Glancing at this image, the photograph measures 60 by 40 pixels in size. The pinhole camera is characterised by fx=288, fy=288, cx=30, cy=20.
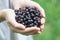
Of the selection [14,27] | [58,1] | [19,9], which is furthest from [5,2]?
[58,1]

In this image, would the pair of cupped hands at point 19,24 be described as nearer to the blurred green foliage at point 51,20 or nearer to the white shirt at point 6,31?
the white shirt at point 6,31

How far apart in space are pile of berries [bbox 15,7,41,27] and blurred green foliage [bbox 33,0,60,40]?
75 centimetres

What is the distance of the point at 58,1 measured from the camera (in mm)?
2391

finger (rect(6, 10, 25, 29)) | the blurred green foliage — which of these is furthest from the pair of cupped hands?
the blurred green foliage

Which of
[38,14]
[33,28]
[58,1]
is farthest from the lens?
[58,1]

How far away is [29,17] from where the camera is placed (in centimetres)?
125

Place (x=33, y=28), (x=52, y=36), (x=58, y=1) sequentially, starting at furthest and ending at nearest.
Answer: (x=58, y=1) → (x=52, y=36) → (x=33, y=28)

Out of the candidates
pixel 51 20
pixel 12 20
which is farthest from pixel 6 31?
pixel 51 20

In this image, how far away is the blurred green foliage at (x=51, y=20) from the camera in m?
2.07

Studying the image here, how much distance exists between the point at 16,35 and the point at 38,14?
0.17 m

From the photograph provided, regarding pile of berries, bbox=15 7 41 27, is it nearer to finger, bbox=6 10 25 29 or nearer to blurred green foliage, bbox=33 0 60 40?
finger, bbox=6 10 25 29

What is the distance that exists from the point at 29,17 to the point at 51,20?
0.97 m

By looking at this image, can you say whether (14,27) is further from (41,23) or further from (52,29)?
(52,29)

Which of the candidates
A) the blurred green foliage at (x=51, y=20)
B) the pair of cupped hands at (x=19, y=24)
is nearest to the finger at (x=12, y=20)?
the pair of cupped hands at (x=19, y=24)
